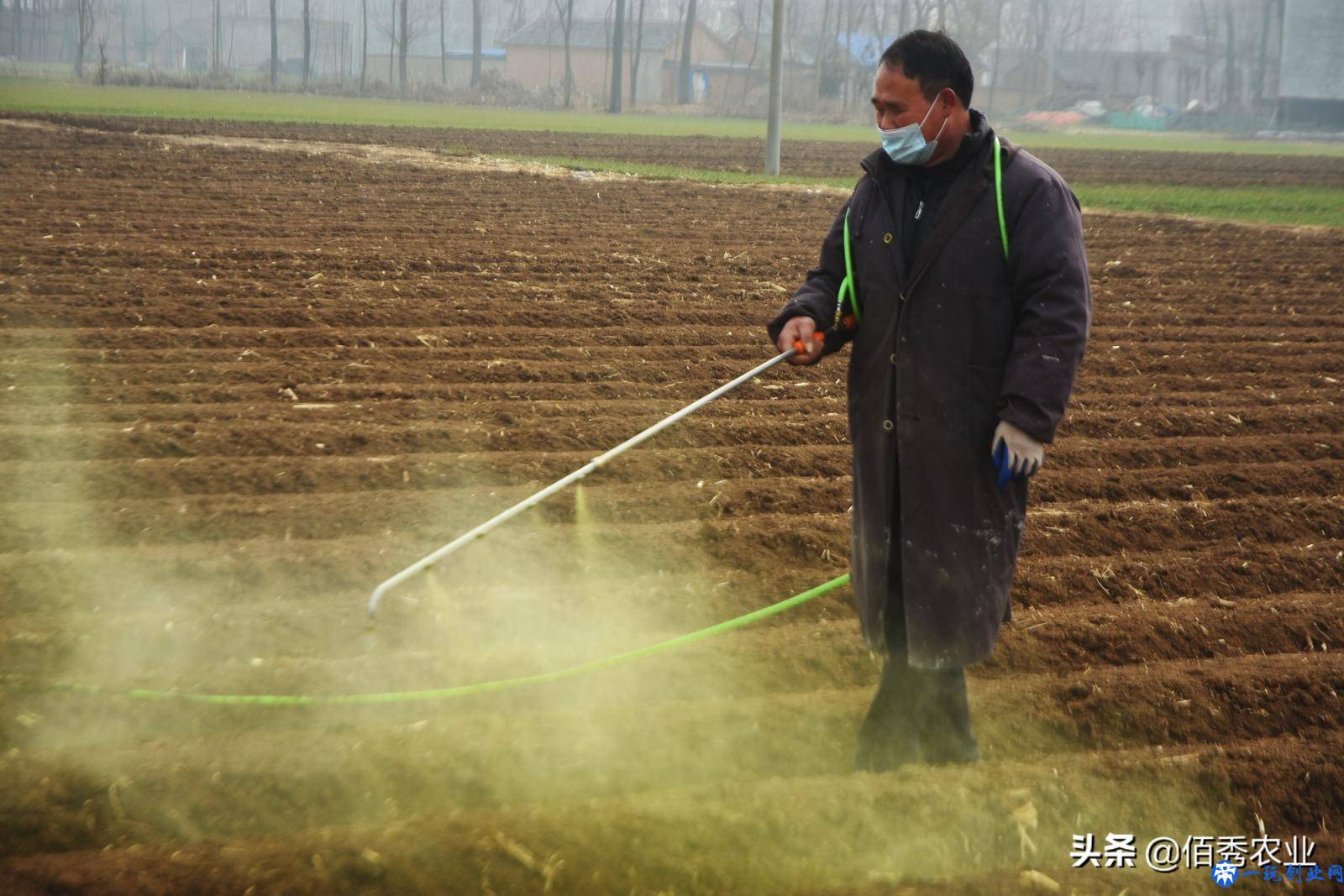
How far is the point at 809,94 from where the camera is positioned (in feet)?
236

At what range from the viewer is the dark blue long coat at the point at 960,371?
3.47 meters

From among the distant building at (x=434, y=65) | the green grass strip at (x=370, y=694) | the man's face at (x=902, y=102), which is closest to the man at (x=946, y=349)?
the man's face at (x=902, y=102)

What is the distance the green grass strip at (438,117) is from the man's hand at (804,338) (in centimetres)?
2608

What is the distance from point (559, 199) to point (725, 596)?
43.3ft

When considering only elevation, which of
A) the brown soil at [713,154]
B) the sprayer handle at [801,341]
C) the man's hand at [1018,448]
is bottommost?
the man's hand at [1018,448]

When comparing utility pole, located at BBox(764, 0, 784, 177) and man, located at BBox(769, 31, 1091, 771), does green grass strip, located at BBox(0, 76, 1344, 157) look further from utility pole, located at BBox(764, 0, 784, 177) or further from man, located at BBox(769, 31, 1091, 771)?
man, located at BBox(769, 31, 1091, 771)

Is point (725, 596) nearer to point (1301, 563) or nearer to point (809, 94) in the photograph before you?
point (1301, 563)

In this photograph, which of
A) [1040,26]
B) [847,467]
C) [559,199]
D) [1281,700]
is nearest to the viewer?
[1281,700]

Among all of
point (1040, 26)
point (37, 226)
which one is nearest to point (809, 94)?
point (1040, 26)

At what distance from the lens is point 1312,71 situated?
192 feet

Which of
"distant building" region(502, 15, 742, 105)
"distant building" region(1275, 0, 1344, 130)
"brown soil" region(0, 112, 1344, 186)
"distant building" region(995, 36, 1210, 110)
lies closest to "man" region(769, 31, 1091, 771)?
"brown soil" region(0, 112, 1344, 186)

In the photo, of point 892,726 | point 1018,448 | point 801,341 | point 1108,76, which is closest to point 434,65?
point 1108,76

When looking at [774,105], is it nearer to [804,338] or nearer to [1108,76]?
[804,338]

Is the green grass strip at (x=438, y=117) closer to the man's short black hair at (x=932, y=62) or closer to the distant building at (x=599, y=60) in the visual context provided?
the distant building at (x=599, y=60)
